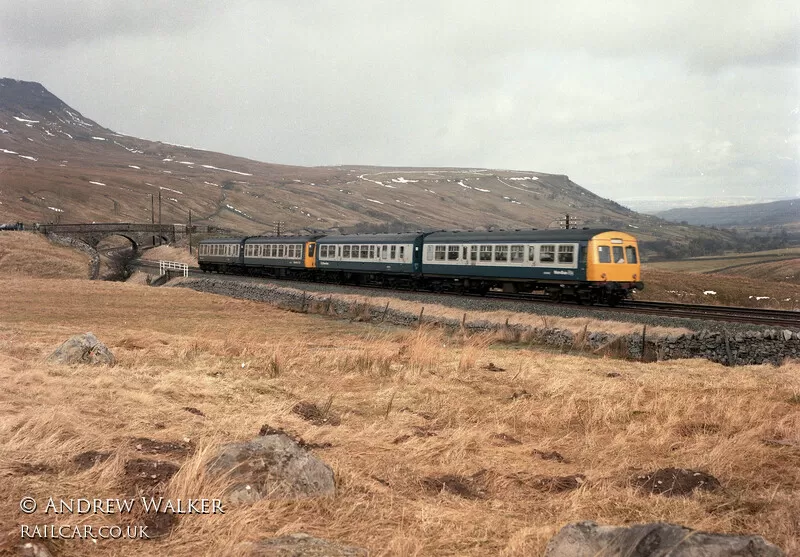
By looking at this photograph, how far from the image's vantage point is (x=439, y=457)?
27.1 ft

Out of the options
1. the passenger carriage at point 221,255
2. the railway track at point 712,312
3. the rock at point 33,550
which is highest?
the passenger carriage at point 221,255

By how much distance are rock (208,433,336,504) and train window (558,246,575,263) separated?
23.4 meters

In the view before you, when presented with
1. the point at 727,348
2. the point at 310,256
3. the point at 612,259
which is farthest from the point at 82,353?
the point at 310,256

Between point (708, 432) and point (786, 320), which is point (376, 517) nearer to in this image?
point (708, 432)

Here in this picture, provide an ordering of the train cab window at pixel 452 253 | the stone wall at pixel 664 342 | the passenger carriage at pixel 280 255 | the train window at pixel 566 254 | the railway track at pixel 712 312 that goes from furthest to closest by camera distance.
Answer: the passenger carriage at pixel 280 255
the train cab window at pixel 452 253
the train window at pixel 566 254
the railway track at pixel 712 312
the stone wall at pixel 664 342

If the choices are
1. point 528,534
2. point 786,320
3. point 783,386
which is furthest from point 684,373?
point 528,534

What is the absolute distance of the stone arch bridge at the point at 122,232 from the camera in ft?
272

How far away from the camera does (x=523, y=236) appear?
31.3 meters

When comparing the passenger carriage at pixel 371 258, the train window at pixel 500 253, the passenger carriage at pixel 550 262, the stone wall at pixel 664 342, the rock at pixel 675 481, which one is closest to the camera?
the rock at pixel 675 481

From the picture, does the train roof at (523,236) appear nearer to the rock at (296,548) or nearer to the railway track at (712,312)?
the railway track at (712,312)

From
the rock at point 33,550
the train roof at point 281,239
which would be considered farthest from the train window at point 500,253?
the rock at point 33,550

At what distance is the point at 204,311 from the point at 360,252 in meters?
10.2

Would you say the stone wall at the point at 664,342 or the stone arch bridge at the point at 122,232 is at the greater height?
the stone arch bridge at the point at 122,232

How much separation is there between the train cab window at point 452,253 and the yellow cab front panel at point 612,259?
338 inches
